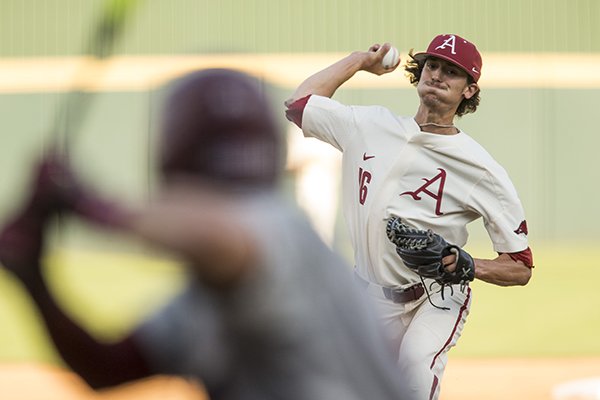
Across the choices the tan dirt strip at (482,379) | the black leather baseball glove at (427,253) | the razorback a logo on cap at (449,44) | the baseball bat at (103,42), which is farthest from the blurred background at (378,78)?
the baseball bat at (103,42)

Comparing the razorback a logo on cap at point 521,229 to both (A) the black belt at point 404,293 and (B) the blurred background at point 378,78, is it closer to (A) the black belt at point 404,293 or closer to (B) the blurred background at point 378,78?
(A) the black belt at point 404,293

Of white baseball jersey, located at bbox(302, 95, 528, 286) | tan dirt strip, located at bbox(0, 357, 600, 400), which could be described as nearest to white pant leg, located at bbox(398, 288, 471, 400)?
white baseball jersey, located at bbox(302, 95, 528, 286)

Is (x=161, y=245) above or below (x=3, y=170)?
above

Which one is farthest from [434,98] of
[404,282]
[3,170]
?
[3,170]

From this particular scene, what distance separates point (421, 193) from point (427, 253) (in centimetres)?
40

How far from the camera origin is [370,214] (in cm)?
469

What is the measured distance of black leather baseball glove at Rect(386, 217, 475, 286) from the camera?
434cm

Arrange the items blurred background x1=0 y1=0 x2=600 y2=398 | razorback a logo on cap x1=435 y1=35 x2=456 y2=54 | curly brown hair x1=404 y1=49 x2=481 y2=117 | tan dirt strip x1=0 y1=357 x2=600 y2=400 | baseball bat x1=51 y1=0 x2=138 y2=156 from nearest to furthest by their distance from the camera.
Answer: baseball bat x1=51 y1=0 x2=138 y2=156 < razorback a logo on cap x1=435 y1=35 x2=456 y2=54 < curly brown hair x1=404 y1=49 x2=481 y2=117 < tan dirt strip x1=0 y1=357 x2=600 y2=400 < blurred background x1=0 y1=0 x2=600 y2=398

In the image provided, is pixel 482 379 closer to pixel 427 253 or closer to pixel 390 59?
pixel 390 59

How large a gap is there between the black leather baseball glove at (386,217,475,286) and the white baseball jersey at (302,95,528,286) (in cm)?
17

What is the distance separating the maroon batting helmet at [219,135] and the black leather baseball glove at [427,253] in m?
2.42

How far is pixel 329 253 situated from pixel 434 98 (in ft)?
9.05

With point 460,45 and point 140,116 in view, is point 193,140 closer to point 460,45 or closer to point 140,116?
point 460,45

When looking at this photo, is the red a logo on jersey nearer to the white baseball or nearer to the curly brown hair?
the curly brown hair
